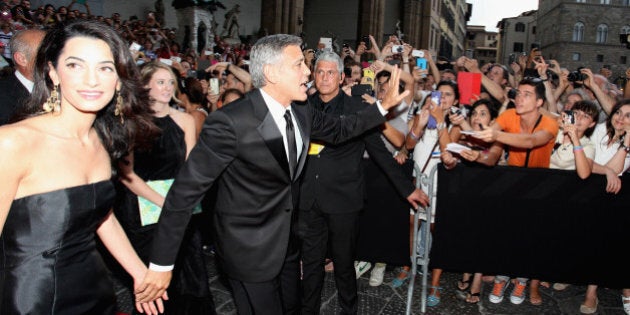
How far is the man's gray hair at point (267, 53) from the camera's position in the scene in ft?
8.42

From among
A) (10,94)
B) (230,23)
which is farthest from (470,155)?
(230,23)

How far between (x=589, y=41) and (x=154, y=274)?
A: 271 ft

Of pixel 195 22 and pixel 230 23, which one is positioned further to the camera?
pixel 230 23

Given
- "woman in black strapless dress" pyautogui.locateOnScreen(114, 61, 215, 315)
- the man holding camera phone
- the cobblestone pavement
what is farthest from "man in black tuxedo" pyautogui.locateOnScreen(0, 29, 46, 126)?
the man holding camera phone

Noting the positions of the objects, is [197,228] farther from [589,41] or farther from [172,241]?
[589,41]

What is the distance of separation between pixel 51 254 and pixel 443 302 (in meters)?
3.73

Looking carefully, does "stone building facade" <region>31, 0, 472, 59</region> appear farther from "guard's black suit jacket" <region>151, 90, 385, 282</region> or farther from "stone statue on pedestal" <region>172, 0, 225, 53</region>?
"guard's black suit jacket" <region>151, 90, 385, 282</region>

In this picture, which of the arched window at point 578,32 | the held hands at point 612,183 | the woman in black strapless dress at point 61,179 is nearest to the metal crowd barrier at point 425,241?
the held hands at point 612,183

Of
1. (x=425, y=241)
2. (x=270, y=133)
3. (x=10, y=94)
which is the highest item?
(x=10, y=94)

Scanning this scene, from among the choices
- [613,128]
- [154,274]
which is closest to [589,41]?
[613,128]

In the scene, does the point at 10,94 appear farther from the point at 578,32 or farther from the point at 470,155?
the point at 578,32

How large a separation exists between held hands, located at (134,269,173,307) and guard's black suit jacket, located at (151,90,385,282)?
0.07 m

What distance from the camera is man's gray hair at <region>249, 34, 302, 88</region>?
257 centimetres

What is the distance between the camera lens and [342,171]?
3.64 meters
